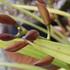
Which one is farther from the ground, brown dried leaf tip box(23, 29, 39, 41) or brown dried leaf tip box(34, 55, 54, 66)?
brown dried leaf tip box(23, 29, 39, 41)

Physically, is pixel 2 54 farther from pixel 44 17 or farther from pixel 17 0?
pixel 17 0

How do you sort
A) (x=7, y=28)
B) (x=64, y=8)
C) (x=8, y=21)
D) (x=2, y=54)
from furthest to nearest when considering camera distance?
(x=64, y=8) < (x=7, y=28) < (x=2, y=54) < (x=8, y=21)

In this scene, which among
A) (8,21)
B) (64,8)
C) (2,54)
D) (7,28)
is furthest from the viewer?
(64,8)

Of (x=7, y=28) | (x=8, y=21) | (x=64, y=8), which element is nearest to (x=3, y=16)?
(x=8, y=21)

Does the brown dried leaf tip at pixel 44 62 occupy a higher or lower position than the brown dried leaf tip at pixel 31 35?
lower

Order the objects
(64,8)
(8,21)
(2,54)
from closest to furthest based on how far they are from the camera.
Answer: (8,21), (2,54), (64,8)

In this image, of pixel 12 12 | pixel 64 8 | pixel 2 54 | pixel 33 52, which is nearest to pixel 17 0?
pixel 12 12

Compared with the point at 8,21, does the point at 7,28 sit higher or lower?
lower

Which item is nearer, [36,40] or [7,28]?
[36,40]

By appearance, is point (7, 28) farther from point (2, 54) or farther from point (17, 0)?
point (2, 54)
